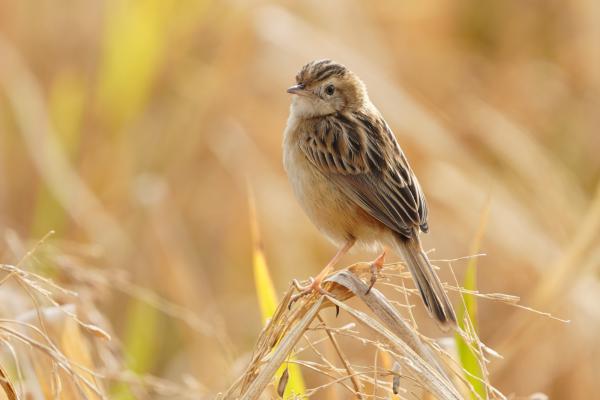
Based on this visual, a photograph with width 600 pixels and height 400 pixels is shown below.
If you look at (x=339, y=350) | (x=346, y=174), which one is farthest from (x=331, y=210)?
(x=339, y=350)

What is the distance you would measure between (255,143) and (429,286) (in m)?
3.69

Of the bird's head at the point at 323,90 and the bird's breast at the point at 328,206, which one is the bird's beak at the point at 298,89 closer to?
the bird's head at the point at 323,90

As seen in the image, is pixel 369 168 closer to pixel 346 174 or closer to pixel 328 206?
pixel 346 174

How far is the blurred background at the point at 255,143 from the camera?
5375 mm

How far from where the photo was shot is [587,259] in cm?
410

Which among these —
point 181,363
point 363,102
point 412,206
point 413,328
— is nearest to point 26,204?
point 181,363

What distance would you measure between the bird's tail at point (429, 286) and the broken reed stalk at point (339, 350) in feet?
1.24

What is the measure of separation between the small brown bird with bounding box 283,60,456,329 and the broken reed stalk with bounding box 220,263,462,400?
30.5 inches

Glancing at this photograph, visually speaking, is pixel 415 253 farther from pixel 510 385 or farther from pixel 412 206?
pixel 510 385

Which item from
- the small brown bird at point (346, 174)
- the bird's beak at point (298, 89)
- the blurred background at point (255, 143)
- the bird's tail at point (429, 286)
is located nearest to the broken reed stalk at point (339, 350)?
the bird's tail at point (429, 286)

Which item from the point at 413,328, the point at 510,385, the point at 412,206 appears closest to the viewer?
the point at 413,328

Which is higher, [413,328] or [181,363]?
[413,328]

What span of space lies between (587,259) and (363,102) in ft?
3.84

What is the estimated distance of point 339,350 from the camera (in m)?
2.33
